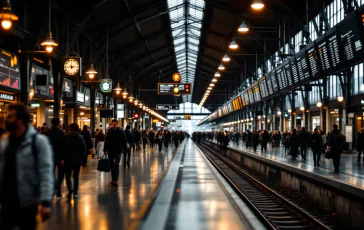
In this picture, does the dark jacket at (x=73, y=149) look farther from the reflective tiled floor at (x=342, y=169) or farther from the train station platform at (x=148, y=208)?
the reflective tiled floor at (x=342, y=169)

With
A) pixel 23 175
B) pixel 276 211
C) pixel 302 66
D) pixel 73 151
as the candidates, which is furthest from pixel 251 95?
pixel 23 175

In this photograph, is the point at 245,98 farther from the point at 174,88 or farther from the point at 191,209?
the point at 191,209

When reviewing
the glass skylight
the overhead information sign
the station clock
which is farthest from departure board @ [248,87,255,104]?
the station clock

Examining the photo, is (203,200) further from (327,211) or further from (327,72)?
(327,72)

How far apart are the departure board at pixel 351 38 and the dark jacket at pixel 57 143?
28.1ft

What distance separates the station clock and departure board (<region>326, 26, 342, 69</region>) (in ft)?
30.2

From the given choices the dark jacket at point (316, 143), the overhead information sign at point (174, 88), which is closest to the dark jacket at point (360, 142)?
the dark jacket at point (316, 143)

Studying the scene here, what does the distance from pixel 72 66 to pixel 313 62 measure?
30.6ft

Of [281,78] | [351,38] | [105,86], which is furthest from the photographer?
[105,86]

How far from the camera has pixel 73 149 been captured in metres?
10.9

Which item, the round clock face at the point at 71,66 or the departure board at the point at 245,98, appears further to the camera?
the departure board at the point at 245,98

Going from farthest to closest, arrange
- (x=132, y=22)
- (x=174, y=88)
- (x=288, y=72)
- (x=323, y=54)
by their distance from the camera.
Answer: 1. (x=174, y=88)
2. (x=132, y=22)
3. (x=288, y=72)
4. (x=323, y=54)

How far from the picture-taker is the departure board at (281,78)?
2609cm

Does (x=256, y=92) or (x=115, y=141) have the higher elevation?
(x=256, y=92)
